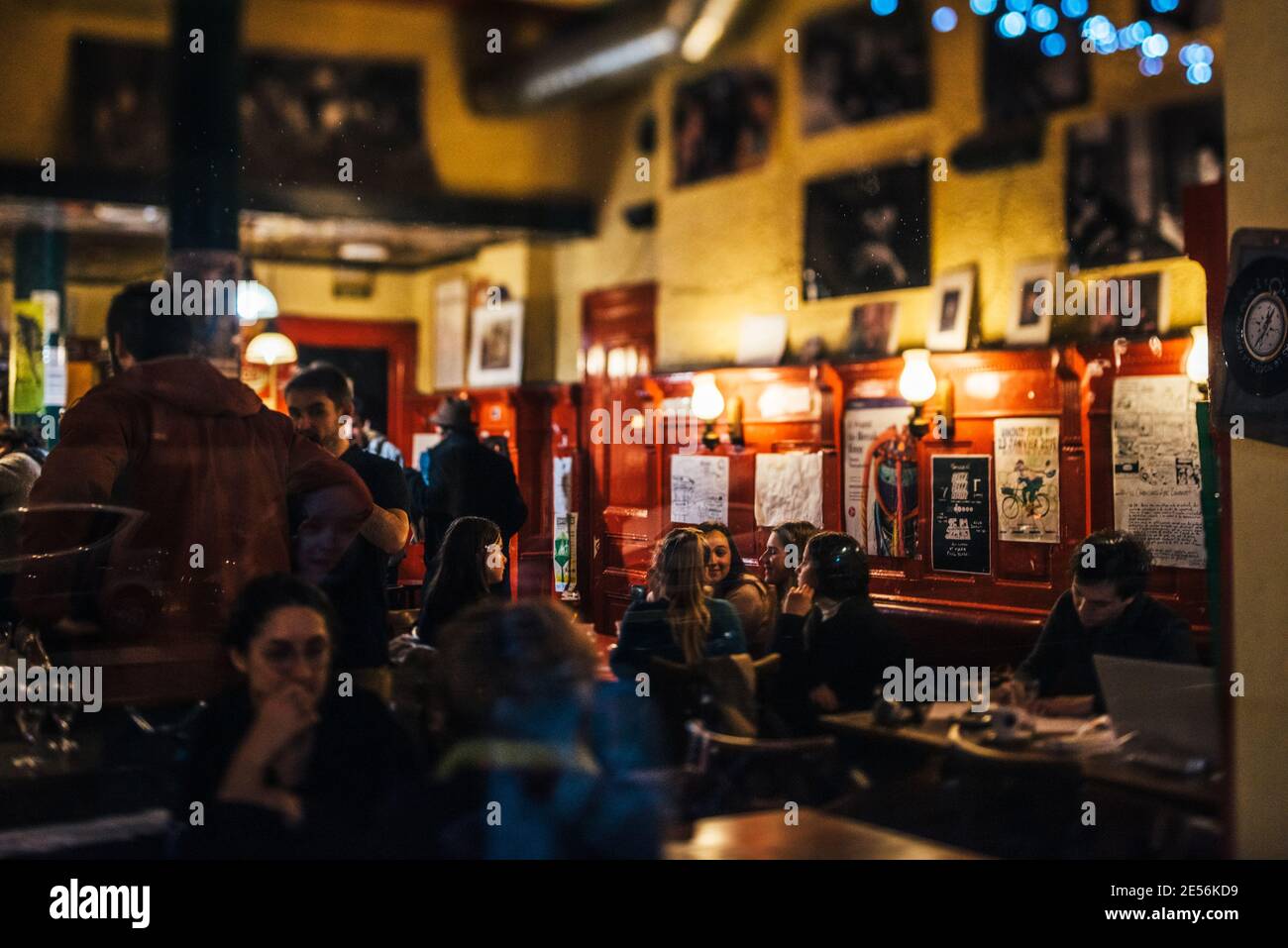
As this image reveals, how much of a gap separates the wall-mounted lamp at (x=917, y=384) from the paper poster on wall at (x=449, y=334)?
1505 mm

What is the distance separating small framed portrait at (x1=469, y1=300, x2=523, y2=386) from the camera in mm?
2850

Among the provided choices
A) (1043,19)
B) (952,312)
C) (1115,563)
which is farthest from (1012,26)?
(1115,563)

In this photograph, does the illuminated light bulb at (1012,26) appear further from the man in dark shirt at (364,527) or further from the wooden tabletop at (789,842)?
the wooden tabletop at (789,842)

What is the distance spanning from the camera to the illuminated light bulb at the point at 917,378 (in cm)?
390

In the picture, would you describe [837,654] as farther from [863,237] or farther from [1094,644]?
[863,237]

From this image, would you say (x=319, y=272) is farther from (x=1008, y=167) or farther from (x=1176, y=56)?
(x=1176, y=56)

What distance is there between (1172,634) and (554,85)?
1.97m

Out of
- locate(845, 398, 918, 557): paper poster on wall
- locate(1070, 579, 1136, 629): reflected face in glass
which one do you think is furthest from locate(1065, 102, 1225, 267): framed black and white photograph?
locate(1070, 579, 1136, 629): reflected face in glass

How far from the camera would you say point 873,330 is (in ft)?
12.3

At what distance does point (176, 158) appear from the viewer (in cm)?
279

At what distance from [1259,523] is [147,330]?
233 cm

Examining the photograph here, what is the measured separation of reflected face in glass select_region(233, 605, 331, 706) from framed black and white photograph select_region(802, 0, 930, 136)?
2054 millimetres

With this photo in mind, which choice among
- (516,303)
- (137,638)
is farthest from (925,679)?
(137,638)

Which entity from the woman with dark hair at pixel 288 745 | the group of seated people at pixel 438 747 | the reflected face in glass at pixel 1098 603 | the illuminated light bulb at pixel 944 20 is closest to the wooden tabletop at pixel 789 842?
the group of seated people at pixel 438 747
